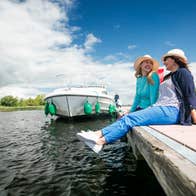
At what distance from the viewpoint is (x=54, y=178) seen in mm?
4449

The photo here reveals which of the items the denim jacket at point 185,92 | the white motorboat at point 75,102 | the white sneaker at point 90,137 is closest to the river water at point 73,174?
the white sneaker at point 90,137

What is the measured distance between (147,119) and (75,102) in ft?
39.0

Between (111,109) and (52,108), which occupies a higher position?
(52,108)

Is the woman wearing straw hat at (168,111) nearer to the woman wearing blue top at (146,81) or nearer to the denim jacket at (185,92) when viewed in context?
the denim jacket at (185,92)

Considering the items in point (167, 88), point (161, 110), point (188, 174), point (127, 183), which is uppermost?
point (167, 88)

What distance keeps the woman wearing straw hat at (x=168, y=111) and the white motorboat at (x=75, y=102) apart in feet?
37.8

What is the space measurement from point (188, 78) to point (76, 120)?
1410 cm

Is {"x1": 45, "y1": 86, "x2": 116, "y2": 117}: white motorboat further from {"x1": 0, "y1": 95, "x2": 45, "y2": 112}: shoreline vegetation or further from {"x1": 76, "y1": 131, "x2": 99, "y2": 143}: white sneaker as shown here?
{"x1": 0, "y1": 95, "x2": 45, "y2": 112}: shoreline vegetation

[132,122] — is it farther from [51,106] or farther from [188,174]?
[51,106]

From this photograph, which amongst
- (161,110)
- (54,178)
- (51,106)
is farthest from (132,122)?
(51,106)

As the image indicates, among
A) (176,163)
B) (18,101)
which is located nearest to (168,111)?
(176,163)

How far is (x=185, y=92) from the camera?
3453 millimetres

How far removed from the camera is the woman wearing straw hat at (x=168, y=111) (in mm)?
3406

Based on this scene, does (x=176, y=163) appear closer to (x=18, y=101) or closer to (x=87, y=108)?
(x=87, y=108)
